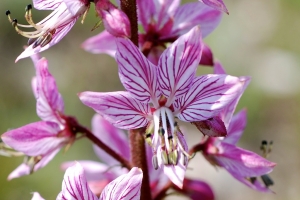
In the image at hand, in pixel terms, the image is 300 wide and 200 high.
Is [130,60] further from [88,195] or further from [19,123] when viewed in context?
[19,123]

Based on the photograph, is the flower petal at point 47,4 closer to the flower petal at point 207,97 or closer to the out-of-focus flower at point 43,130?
the out-of-focus flower at point 43,130

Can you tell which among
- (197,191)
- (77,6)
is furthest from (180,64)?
(197,191)

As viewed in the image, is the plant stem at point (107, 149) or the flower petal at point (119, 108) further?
the plant stem at point (107, 149)

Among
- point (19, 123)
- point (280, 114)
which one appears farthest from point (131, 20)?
point (280, 114)

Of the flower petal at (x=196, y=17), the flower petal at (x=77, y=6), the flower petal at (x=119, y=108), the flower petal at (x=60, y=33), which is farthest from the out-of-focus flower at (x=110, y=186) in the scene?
the flower petal at (x=196, y=17)

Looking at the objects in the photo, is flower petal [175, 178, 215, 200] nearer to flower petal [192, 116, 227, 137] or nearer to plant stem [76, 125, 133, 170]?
plant stem [76, 125, 133, 170]

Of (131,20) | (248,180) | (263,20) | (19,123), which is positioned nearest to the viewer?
(131,20)

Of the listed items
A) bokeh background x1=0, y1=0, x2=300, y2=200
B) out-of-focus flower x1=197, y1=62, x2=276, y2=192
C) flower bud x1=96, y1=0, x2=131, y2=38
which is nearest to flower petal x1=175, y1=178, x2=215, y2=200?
out-of-focus flower x1=197, y1=62, x2=276, y2=192
